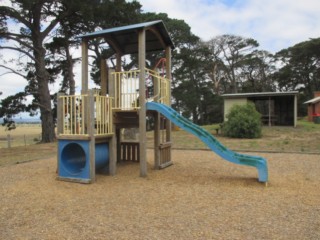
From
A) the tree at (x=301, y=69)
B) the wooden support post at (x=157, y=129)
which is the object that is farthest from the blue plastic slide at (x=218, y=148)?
the tree at (x=301, y=69)

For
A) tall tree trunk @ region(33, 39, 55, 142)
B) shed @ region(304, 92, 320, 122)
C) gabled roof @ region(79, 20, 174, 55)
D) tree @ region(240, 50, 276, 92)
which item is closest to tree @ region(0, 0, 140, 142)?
tall tree trunk @ region(33, 39, 55, 142)

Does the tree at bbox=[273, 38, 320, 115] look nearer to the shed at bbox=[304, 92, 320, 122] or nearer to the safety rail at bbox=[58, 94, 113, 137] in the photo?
the shed at bbox=[304, 92, 320, 122]

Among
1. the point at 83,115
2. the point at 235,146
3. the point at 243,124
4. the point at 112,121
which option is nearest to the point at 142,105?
the point at 112,121

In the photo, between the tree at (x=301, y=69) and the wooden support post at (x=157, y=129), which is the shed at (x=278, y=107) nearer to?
the tree at (x=301, y=69)

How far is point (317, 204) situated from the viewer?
4457 mm

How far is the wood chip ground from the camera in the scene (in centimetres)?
348

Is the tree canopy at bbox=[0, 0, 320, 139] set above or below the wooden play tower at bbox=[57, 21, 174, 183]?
above

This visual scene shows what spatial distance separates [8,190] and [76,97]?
7.30ft

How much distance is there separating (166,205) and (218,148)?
218cm

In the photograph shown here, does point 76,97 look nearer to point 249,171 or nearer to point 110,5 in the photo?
point 249,171

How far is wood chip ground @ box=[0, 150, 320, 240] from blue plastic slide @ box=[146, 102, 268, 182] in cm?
35

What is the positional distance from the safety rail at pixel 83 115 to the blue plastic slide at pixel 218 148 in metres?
0.99

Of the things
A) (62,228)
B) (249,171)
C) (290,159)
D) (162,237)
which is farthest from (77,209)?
(290,159)

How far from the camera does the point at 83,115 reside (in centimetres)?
616
